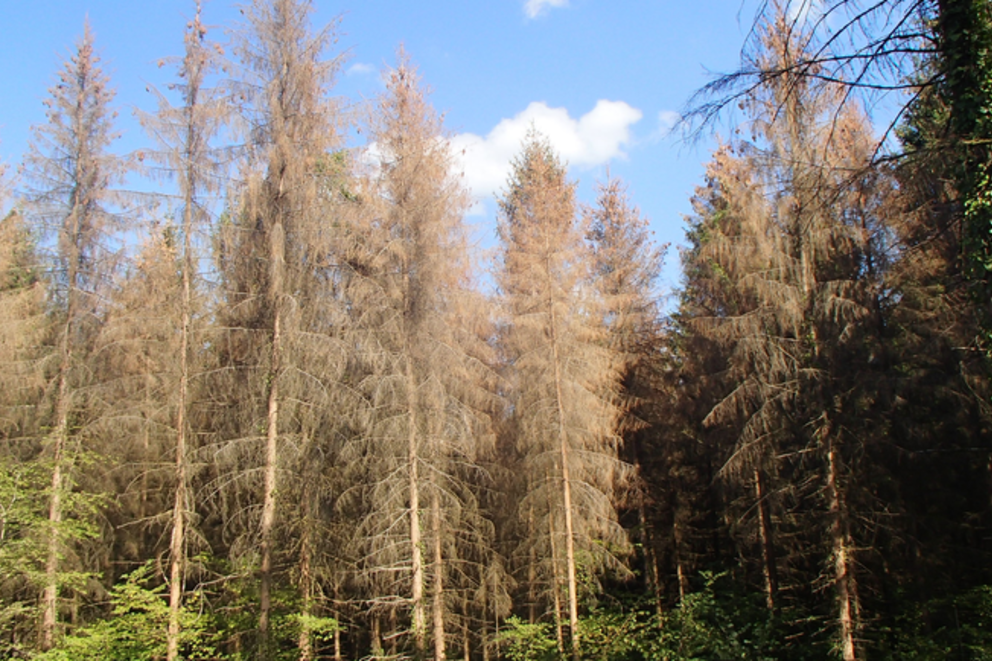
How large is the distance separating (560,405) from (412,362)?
134 inches

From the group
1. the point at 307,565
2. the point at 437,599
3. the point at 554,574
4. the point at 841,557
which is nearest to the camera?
the point at 841,557

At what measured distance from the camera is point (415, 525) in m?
12.3

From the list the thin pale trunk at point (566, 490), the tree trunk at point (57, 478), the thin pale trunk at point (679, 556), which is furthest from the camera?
the thin pale trunk at point (679, 556)

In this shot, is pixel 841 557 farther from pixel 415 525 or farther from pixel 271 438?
pixel 271 438

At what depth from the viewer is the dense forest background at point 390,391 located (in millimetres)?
12094

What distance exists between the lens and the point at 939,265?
43.9 ft

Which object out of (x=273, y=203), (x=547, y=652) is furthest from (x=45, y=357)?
(x=547, y=652)

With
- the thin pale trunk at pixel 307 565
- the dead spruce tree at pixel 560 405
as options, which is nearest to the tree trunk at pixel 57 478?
the thin pale trunk at pixel 307 565

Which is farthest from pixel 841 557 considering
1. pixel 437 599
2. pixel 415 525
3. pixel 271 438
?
pixel 271 438

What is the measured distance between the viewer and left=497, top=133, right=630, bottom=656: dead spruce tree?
560 inches

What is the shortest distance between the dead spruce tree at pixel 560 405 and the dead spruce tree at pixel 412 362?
119cm

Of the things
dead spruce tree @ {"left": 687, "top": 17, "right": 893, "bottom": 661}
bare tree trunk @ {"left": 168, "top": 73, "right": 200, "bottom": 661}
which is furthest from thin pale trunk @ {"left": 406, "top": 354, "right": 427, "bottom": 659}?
dead spruce tree @ {"left": 687, "top": 17, "right": 893, "bottom": 661}

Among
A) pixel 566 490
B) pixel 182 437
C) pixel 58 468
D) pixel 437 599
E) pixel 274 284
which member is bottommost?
pixel 437 599

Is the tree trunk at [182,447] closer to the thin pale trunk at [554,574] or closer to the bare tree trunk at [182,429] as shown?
the bare tree trunk at [182,429]
